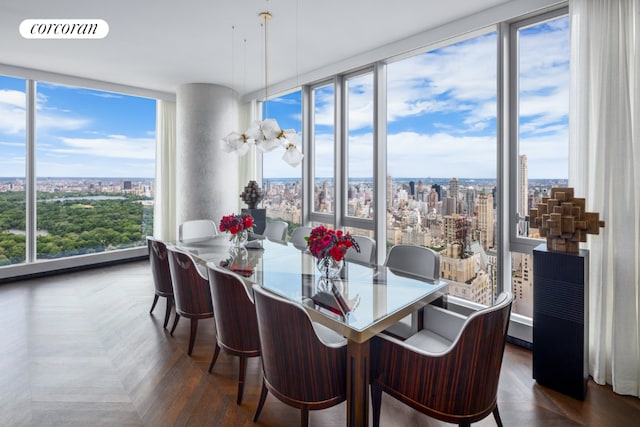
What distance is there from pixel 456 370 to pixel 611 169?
1.92 metres

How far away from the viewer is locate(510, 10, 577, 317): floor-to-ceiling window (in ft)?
9.45

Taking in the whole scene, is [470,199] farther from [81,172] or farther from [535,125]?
[81,172]

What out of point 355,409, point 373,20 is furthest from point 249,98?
point 355,409

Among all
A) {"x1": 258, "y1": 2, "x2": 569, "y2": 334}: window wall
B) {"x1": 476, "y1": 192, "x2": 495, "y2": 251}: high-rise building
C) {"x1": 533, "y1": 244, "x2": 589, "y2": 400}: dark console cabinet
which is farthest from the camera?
{"x1": 476, "y1": 192, "x2": 495, "y2": 251}: high-rise building

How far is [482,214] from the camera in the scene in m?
3.38

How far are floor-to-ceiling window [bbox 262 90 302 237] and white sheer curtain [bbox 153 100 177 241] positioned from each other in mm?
1619

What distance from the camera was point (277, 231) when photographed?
171 inches

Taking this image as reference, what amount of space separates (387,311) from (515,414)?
43.4 inches

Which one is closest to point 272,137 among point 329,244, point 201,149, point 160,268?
point 329,244

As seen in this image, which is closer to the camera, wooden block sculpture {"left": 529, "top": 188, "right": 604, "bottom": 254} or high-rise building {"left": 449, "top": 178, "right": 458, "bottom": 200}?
wooden block sculpture {"left": 529, "top": 188, "right": 604, "bottom": 254}

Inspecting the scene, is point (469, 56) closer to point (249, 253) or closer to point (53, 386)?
point (249, 253)

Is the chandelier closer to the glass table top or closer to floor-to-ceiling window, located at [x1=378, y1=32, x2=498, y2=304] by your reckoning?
the glass table top

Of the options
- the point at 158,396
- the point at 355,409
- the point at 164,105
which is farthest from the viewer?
the point at 164,105

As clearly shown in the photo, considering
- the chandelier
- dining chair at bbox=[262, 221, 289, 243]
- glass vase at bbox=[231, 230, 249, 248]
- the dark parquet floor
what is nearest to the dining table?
glass vase at bbox=[231, 230, 249, 248]
